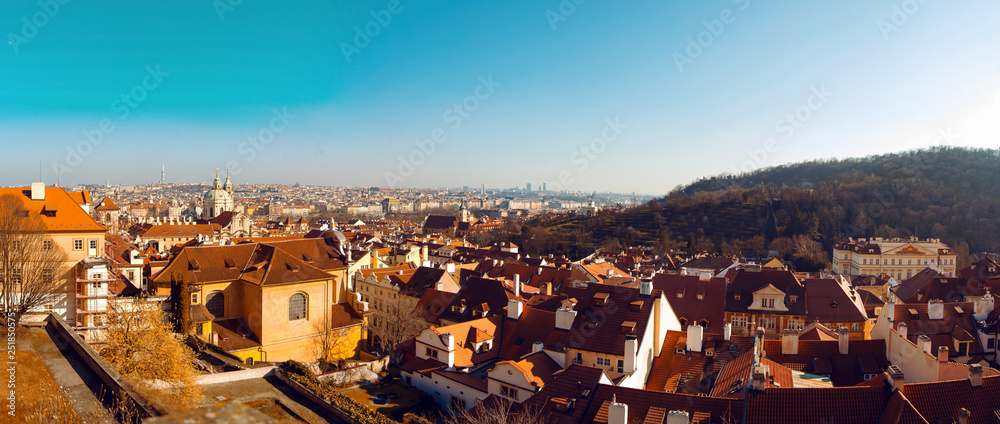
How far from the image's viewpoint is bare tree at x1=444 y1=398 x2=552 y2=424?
15820 mm

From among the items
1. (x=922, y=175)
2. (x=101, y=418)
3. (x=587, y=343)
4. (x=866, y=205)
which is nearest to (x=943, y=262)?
(x=866, y=205)

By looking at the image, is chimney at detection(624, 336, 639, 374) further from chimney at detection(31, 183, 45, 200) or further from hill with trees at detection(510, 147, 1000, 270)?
hill with trees at detection(510, 147, 1000, 270)

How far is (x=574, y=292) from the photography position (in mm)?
26562

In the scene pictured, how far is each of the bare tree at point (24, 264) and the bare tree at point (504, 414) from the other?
17.4 meters

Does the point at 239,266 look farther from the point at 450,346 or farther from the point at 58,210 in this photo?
the point at 450,346

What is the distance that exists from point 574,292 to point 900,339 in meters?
12.6

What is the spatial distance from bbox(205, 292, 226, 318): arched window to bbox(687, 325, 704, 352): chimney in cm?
2494

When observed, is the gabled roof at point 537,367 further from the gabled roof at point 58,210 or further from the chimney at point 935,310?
the gabled roof at point 58,210

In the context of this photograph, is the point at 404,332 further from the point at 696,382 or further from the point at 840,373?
the point at 840,373

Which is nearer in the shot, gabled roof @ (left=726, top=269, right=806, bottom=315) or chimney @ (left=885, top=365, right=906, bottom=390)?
chimney @ (left=885, top=365, right=906, bottom=390)

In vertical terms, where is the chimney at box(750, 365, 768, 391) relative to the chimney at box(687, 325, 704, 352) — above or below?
above

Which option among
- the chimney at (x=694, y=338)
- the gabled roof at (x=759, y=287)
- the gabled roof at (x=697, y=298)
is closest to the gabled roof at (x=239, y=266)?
the gabled roof at (x=697, y=298)

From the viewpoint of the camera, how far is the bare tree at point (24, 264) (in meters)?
23.0

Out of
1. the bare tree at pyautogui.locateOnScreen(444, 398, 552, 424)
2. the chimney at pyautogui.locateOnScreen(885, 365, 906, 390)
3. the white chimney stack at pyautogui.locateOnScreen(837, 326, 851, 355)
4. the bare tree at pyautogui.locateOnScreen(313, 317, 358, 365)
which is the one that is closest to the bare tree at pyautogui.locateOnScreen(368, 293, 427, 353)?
the bare tree at pyautogui.locateOnScreen(313, 317, 358, 365)
